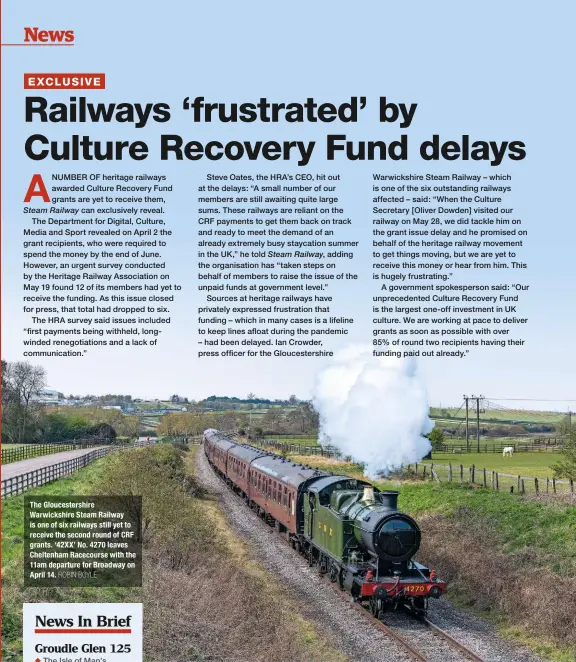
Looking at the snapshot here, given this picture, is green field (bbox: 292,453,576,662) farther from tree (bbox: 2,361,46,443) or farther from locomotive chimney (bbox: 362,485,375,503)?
tree (bbox: 2,361,46,443)

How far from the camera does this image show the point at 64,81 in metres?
18.6

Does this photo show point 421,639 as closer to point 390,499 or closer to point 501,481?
point 390,499

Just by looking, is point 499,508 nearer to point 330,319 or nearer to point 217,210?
point 330,319

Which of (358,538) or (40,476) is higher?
(358,538)

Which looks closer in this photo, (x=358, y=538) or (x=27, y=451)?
(x=358, y=538)

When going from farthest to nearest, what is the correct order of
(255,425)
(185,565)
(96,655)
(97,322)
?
(255,425)
(185,565)
(97,322)
(96,655)

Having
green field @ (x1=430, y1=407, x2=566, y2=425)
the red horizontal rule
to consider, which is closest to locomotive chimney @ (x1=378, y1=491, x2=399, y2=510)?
the red horizontal rule

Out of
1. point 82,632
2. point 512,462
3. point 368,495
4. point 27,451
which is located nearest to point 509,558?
point 368,495

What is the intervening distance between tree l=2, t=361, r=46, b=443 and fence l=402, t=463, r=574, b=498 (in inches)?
1475

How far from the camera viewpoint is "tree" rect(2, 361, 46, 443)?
64556 millimetres

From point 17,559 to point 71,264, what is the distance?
862 centimetres

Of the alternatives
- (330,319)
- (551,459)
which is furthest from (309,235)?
(551,459)

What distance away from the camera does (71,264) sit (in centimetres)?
1897

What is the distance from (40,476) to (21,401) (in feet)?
109
